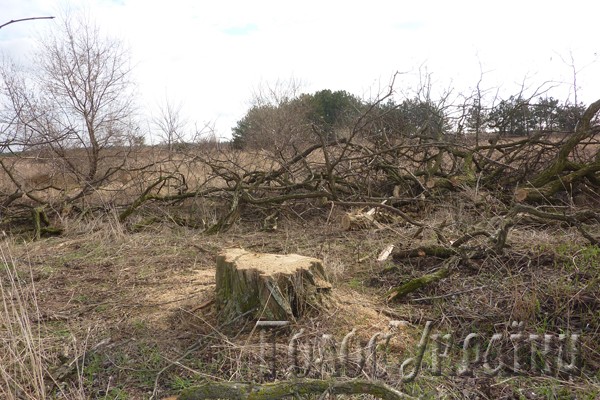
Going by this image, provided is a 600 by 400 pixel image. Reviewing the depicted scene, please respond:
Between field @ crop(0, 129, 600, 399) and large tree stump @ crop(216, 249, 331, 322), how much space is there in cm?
11

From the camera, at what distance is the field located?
269 centimetres

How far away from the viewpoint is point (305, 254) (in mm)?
5277

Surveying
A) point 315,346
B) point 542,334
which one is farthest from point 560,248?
point 315,346

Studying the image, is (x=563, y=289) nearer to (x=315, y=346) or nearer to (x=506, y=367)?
(x=506, y=367)

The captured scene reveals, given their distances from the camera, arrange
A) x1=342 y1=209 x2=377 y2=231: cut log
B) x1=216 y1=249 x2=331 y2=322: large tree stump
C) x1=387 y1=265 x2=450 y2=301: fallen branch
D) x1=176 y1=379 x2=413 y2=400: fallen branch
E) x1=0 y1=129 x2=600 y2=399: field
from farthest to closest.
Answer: x1=342 y1=209 x2=377 y2=231: cut log, x1=387 y1=265 x2=450 y2=301: fallen branch, x1=216 y1=249 x2=331 y2=322: large tree stump, x1=0 y1=129 x2=600 y2=399: field, x1=176 y1=379 x2=413 y2=400: fallen branch

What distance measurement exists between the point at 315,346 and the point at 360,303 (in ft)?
2.71

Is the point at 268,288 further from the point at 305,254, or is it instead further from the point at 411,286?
the point at 305,254

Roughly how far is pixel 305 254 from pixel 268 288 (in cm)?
207

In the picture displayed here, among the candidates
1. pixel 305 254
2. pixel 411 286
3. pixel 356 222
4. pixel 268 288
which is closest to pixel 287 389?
pixel 268 288

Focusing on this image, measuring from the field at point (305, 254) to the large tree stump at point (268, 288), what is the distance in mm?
107

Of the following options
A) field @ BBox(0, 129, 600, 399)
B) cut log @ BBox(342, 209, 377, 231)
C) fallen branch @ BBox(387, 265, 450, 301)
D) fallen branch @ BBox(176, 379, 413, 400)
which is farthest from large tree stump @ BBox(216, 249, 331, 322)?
cut log @ BBox(342, 209, 377, 231)

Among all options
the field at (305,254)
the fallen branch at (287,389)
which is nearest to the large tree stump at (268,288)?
the field at (305,254)

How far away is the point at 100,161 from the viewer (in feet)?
35.8

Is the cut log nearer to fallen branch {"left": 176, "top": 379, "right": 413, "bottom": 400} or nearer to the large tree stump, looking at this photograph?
the large tree stump
